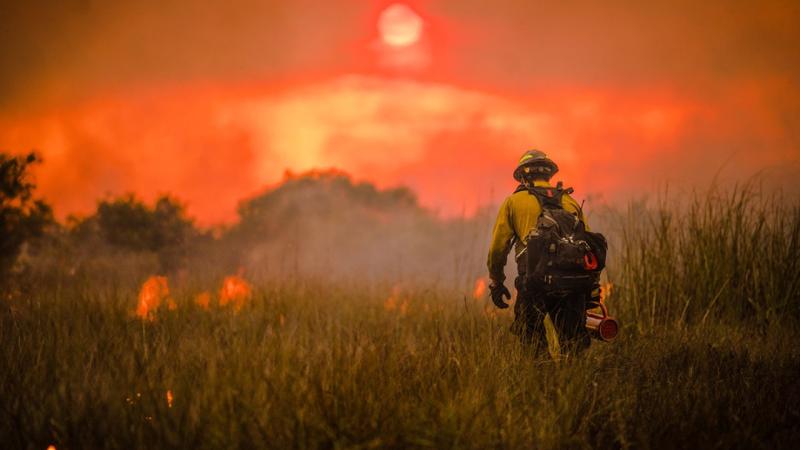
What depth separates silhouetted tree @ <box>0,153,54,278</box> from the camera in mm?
11484

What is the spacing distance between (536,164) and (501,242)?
0.73 metres

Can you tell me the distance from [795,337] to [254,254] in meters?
13.6

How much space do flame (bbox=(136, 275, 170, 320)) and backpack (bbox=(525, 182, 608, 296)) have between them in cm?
428

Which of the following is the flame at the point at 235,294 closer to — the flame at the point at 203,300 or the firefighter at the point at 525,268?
the flame at the point at 203,300

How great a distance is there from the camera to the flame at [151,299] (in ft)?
24.1

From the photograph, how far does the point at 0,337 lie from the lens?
5.59 meters

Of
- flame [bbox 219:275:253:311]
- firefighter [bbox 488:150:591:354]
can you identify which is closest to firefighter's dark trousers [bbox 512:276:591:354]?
firefighter [bbox 488:150:591:354]

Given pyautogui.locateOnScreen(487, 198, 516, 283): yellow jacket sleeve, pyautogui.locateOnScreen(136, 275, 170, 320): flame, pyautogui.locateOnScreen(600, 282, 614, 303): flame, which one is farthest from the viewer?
pyautogui.locateOnScreen(600, 282, 614, 303): flame

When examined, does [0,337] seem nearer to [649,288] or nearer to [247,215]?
[649,288]

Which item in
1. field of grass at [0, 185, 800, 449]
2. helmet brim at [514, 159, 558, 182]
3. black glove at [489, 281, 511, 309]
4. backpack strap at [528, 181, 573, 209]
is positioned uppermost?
helmet brim at [514, 159, 558, 182]

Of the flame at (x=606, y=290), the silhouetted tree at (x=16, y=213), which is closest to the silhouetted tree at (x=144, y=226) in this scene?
the silhouetted tree at (x=16, y=213)

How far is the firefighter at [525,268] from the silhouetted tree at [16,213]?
9.58 metres

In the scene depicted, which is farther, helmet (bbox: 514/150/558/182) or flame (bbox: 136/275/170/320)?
flame (bbox: 136/275/170/320)

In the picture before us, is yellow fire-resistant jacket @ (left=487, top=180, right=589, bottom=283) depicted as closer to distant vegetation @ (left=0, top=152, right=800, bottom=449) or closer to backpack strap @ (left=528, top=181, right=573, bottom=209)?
backpack strap @ (left=528, top=181, right=573, bottom=209)
